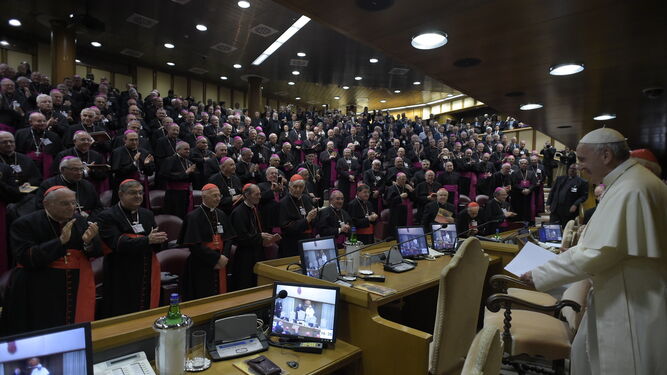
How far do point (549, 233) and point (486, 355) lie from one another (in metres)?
5.42

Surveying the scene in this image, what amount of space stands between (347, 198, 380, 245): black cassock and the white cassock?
4493 mm

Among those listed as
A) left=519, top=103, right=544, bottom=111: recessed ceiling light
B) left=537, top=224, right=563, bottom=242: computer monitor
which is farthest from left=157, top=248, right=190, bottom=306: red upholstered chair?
left=519, top=103, right=544, bottom=111: recessed ceiling light

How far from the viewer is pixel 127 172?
557cm

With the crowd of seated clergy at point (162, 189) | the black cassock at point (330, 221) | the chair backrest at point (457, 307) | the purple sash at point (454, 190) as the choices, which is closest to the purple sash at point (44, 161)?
the crowd of seated clergy at point (162, 189)

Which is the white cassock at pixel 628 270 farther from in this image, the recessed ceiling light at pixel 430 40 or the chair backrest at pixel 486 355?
the recessed ceiling light at pixel 430 40

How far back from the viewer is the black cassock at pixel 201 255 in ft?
13.0

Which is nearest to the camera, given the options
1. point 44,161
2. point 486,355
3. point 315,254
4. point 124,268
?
point 486,355

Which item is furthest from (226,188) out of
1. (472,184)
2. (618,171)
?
(472,184)

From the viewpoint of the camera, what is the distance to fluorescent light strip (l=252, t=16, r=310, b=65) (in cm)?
960

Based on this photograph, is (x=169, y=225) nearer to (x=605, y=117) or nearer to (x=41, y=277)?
(x=41, y=277)

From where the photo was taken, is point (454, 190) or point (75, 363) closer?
point (75, 363)

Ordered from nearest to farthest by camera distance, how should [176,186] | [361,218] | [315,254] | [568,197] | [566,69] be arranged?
1. [315,254]
2. [566,69]
3. [176,186]
4. [361,218]
5. [568,197]

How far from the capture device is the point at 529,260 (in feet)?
8.47

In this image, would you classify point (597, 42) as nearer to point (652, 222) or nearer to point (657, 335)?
point (652, 222)
